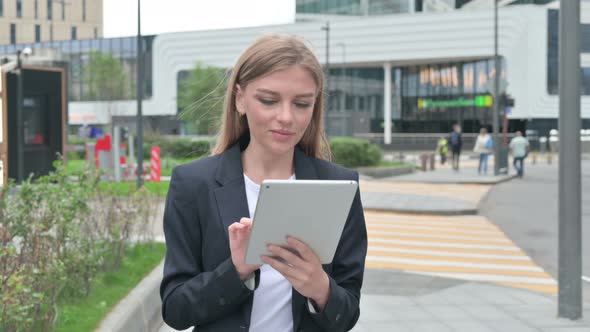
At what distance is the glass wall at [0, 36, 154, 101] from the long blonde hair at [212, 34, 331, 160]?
3517 inches

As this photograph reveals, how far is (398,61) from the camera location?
76062mm

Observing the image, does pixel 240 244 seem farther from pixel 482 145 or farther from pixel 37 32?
pixel 37 32

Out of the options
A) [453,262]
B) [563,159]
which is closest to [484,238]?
[453,262]

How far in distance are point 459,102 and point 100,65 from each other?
126 feet

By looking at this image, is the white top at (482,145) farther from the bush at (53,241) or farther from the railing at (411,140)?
the railing at (411,140)

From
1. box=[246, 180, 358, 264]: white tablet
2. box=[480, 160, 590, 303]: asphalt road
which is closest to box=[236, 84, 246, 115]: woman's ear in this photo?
box=[246, 180, 358, 264]: white tablet

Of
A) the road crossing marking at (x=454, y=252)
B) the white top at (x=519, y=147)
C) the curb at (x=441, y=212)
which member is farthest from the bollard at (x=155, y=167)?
the white top at (x=519, y=147)

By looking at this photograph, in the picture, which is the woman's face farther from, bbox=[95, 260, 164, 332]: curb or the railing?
the railing

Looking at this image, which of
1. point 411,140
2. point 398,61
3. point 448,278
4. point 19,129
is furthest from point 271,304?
point 411,140

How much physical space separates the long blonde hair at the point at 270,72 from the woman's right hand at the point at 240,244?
462mm

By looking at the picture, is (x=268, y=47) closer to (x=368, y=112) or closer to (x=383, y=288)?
(x=383, y=288)

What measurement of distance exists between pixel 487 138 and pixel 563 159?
2618 centimetres

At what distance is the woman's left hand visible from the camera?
2.07 meters

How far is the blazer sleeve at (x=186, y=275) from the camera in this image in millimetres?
2250
